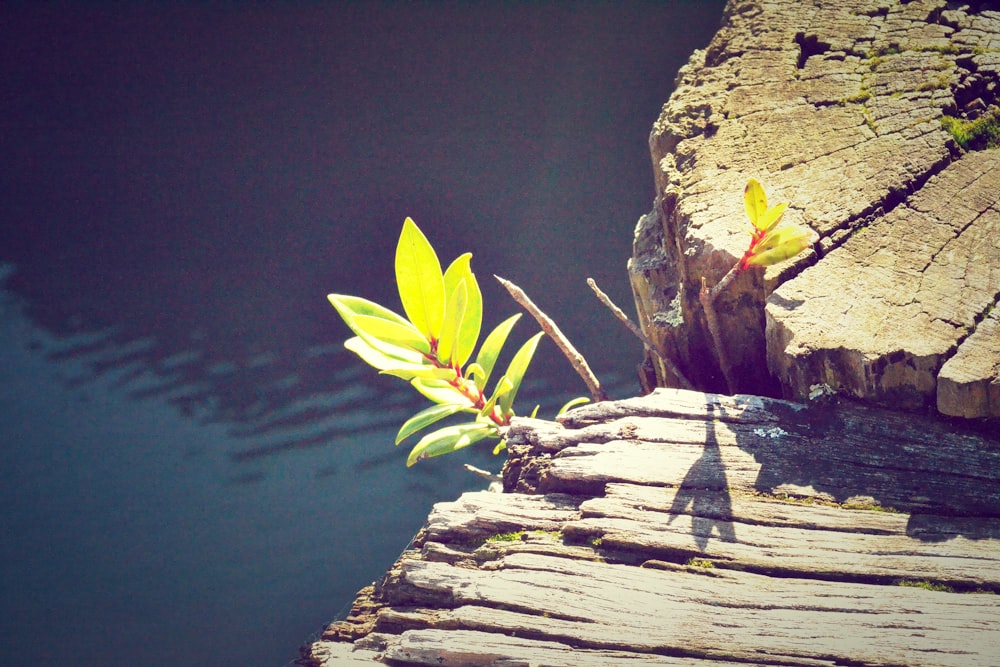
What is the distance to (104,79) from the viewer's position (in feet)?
9.44

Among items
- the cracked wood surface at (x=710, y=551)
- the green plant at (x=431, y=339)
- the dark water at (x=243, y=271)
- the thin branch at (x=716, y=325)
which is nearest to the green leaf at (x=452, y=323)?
the green plant at (x=431, y=339)

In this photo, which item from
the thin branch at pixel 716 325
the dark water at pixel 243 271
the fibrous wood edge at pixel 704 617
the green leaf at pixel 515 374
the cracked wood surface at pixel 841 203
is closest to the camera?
the fibrous wood edge at pixel 704 617

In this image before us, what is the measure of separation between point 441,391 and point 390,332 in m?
0.18

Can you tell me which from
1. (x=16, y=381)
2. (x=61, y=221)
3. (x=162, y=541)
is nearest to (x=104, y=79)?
(x=61, y=221)

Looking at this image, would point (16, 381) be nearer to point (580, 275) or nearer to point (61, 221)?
point (61, 221)

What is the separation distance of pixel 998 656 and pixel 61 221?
3141 millimetres

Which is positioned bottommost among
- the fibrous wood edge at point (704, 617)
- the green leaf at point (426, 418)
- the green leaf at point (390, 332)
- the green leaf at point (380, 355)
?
the fibrous wood edge at point (704, 617)

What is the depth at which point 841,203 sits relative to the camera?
3.42 ft

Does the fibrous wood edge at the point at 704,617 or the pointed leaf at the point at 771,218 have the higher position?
the pointed leaf at the point at 771,218

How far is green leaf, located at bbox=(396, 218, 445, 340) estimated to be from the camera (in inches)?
43.8

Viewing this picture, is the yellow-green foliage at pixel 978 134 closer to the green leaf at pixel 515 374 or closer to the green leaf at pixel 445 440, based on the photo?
the green leaf at pixel 515 374

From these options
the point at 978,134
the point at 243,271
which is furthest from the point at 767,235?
the point at 243,271

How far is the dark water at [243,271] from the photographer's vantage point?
5.77ft

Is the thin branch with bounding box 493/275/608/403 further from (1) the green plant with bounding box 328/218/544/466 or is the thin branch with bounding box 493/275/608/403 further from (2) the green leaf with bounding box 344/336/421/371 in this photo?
(2) the green leaf with bounding box 344/336/421/371
